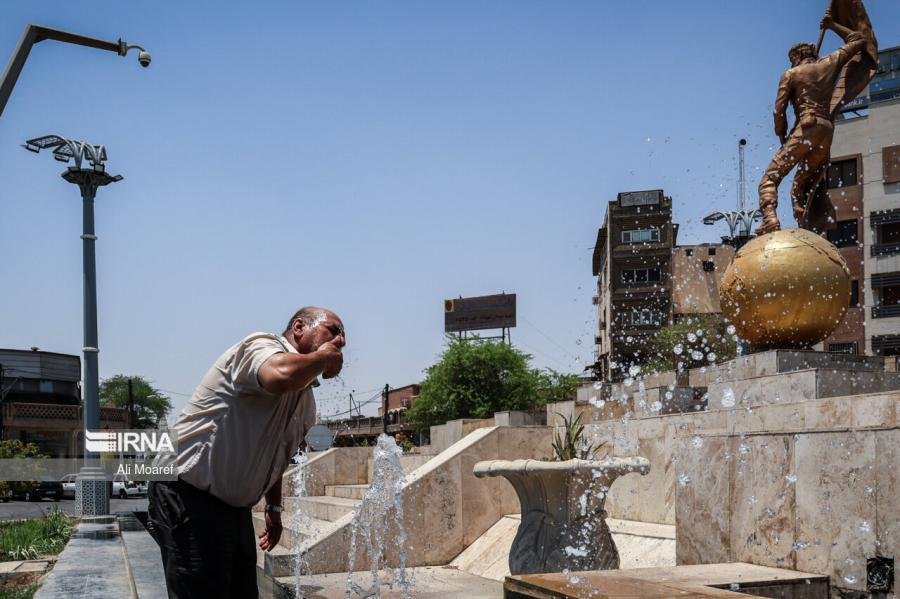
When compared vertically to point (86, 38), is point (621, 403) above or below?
below

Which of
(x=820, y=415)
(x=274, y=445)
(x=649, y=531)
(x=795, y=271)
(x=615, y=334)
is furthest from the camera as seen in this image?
(x=615, y=334)

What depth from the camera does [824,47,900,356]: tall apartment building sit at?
4297 centimetres

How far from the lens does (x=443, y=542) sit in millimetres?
9734

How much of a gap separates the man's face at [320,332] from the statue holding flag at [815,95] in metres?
7.67

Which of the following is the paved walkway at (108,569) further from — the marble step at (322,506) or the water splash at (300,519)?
the marble step at (322,506)

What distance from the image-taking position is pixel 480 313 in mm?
80250

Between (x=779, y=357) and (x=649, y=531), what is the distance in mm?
2162

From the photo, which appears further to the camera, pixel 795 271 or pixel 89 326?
pixel 89 326

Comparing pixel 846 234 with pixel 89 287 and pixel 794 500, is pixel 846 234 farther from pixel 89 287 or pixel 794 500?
pixel 794 500

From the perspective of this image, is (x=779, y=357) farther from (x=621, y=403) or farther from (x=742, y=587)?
(x=742, y=587)

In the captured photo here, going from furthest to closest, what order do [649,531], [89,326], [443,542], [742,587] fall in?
1. [89,326]
2. [443,542]
3. [649,531]
4. [742,587]

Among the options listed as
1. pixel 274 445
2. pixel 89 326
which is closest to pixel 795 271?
pixel 274 445

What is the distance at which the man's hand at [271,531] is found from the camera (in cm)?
334

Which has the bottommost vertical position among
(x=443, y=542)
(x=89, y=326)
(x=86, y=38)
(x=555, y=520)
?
(x=443, y=542)
